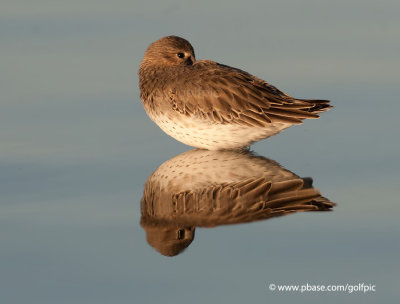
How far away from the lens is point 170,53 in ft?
46.5

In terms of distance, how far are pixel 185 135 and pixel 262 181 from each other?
194cm

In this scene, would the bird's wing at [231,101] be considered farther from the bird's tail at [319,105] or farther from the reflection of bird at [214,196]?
the reflection of bird at [214,196]

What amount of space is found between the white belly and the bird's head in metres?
1.25

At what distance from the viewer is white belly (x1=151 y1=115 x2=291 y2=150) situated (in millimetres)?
13078

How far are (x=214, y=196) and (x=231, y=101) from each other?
243cm

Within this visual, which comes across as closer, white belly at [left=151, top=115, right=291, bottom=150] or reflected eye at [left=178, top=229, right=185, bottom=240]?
reflected eye at [left=178, top=229, right=185, bottom=240]

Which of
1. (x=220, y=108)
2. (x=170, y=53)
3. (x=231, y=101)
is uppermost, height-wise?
(x=170, y=53)

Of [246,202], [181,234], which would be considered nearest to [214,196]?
[246,202]

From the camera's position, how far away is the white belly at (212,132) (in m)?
13.1

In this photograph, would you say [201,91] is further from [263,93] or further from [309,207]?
[309,207]

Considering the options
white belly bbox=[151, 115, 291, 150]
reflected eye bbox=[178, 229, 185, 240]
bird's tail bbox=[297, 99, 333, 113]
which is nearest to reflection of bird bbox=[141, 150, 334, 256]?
reflected eye bbox=[178, 229, 185, 240]

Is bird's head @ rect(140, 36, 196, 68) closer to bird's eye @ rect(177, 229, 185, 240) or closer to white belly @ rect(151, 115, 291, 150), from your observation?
white belly @ rect(151, 115, 291, 150)

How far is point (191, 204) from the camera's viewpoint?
10.9m

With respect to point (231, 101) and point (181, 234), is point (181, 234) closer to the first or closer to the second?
point (181, 234)
